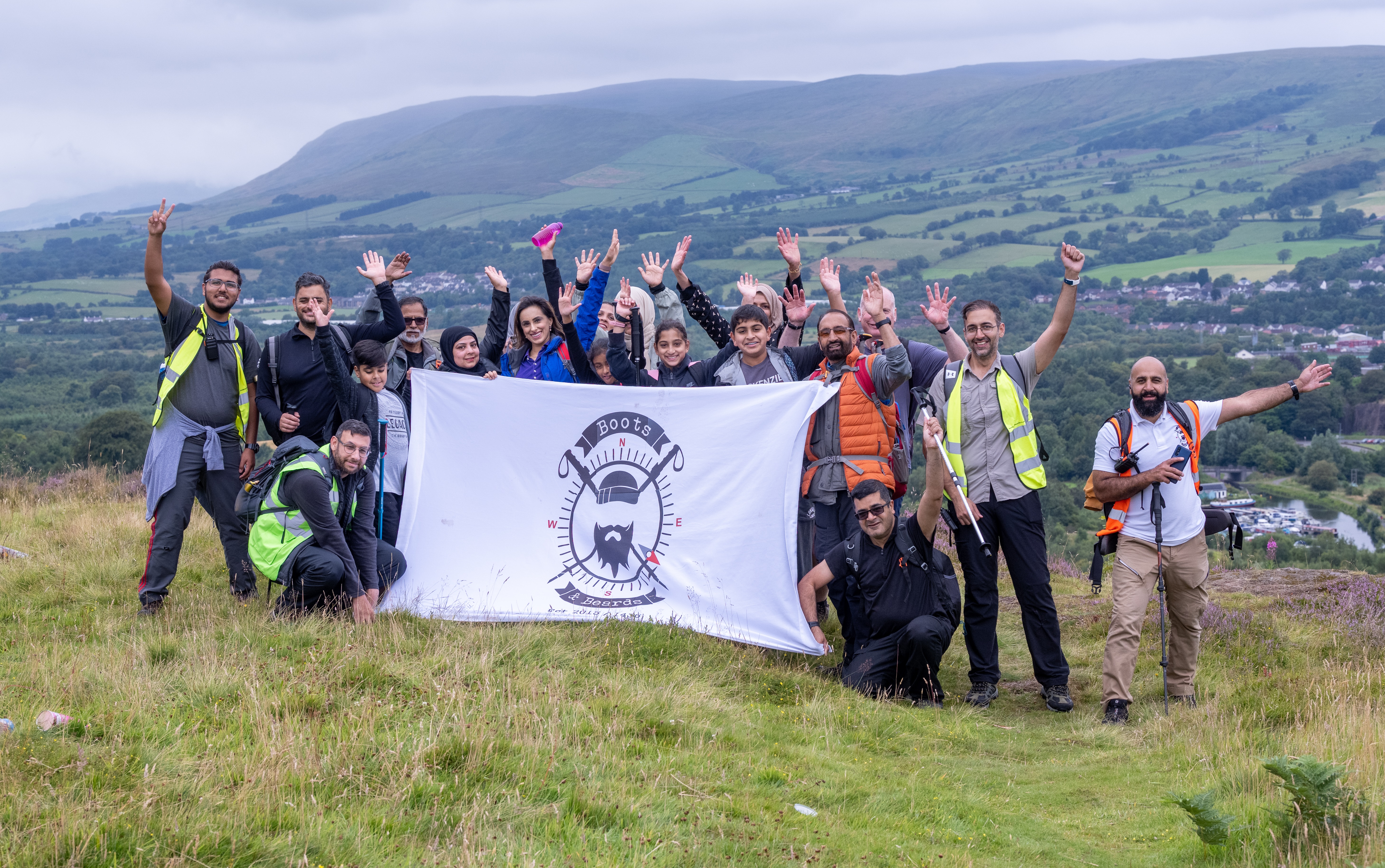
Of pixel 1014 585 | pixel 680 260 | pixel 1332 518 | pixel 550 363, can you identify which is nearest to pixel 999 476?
pixel 1014 585

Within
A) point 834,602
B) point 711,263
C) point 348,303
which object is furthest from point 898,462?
point 711,263

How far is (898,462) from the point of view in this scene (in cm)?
837

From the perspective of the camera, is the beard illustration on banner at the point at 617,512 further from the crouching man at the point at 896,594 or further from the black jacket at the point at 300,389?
the black jacket at the point at 300,389

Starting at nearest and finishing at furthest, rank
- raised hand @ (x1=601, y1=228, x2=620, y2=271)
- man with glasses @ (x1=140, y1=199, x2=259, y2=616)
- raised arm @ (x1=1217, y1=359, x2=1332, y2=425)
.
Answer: raised arm @ (x1=1217, y1=359, x2=1332, y2=425) → man with glasses @ (x1=140, y1=199, x2=259, y2=616) → raised hand @ (x1=601, y1=228, x2=620, y2=271)

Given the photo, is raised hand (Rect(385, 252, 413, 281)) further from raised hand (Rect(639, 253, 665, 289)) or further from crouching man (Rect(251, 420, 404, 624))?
raised hand (Rect(639, 253, 665, 289))

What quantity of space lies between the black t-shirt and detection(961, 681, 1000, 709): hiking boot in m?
0.69

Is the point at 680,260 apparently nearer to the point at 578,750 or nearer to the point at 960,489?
the point at 960,489

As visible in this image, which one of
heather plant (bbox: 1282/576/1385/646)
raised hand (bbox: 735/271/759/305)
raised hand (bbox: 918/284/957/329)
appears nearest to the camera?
raised hand (bbox: 918/284/957/329)

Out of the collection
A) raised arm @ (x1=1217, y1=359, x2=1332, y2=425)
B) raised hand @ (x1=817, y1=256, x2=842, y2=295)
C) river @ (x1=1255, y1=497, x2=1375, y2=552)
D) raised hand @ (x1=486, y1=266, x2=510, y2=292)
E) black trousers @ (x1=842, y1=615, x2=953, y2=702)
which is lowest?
river @ (x1=1255, y1=497, x2=1375, y2=552)

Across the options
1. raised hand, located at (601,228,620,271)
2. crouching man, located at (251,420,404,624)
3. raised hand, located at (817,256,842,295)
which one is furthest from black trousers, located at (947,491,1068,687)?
crouching man, located at (251,420,404,624)

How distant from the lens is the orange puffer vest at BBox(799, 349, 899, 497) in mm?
8250

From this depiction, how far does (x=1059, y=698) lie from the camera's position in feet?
26.1

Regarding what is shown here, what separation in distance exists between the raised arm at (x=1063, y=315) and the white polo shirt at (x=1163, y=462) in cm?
68

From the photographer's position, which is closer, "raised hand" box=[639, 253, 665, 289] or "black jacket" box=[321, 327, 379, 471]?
"black jacket" box=[321, 327, 379, 471]
